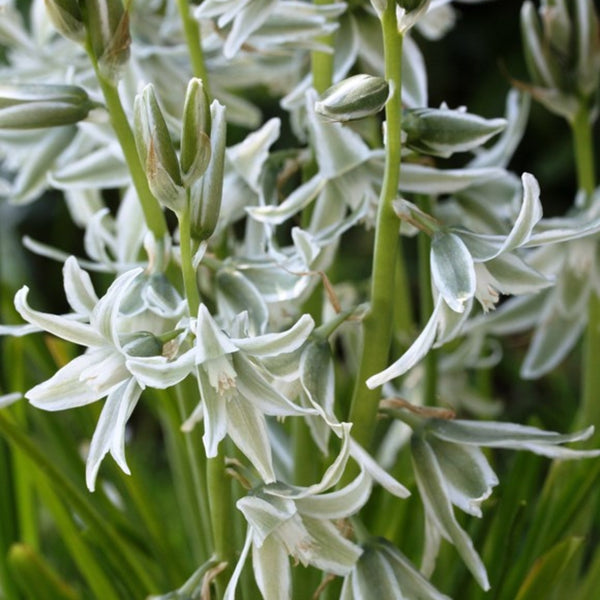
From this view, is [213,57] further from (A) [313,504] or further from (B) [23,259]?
(B) [23,259]

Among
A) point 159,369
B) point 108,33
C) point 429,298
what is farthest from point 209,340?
point 429,298

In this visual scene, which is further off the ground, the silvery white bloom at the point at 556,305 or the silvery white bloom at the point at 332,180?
the silvery white bloom at the point at 332,180

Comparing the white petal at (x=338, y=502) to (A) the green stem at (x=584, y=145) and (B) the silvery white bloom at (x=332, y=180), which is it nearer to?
(B) the silvery white bloom at (x=332, y=180)

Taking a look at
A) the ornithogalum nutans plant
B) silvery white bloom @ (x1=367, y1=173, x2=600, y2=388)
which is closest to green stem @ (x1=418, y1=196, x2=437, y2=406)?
the ornithogalum nutans plant

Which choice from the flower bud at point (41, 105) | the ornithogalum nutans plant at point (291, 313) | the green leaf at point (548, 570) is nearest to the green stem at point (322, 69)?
the ornithogalum nutans plant at point (291, 313)

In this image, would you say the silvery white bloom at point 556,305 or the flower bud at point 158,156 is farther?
the silvery white bloom at point 556,305

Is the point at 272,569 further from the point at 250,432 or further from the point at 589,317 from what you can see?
the point at 589,317

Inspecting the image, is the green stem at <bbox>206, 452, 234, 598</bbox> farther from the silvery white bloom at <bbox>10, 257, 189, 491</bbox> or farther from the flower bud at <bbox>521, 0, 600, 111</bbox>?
the flower bud at <bbox>521, 0, 600, 111</bbox>

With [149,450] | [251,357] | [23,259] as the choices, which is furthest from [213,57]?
[23,259]
